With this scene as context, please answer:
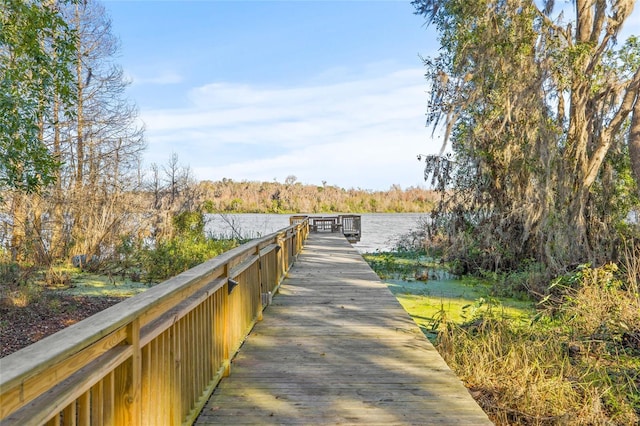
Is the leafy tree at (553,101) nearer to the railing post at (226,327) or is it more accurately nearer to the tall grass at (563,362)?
the tall grass at (563,362)

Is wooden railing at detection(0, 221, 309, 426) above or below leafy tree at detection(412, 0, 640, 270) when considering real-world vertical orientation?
below

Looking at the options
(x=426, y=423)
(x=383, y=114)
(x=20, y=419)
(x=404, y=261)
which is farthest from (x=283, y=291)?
(x=383, y=114)

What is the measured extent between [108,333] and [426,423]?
192 centimetres

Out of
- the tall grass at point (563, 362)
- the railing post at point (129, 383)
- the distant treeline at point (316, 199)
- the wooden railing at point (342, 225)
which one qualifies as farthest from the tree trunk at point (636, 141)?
the distant treeline at point (316, 199)

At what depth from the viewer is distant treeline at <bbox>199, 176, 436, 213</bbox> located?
130ft

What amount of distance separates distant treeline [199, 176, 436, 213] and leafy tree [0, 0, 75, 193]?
2906cm

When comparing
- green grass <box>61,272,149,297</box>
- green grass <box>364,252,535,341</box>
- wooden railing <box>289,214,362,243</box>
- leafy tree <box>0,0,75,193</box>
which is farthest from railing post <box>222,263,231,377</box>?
wooden railing <box>289,214,362,243</box>

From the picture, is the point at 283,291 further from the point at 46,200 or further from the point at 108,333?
the point at 46,200

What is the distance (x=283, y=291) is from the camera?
6359mm

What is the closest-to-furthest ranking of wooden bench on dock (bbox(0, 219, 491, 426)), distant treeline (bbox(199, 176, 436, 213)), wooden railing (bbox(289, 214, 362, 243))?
wooden bench on dock (bbox(0, 219, 491, 426)) → wooden railing (bbox(289, 214, 362, 243)) → distant treeline (bbox(199, 176, 436, 213))

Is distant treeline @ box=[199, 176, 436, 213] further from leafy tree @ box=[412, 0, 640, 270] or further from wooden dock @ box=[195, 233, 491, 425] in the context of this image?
wooden dock @ box=[195, 233, 491, 425]

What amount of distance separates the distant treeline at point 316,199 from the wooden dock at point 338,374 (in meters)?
32.4

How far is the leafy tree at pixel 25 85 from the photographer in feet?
20.9

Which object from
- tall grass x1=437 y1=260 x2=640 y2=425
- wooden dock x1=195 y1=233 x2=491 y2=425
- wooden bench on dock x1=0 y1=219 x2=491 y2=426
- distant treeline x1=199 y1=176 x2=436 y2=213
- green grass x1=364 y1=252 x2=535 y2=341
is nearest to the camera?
wooden bench on dock x1=0 y1=219 x2=491 y2=426
